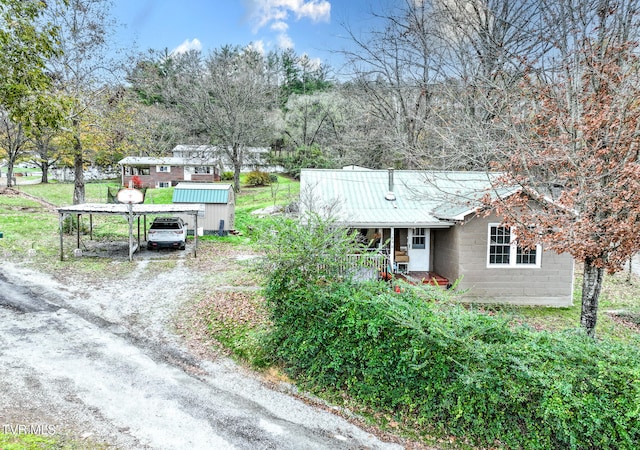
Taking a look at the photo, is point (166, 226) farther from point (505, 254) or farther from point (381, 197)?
point (505, 254)

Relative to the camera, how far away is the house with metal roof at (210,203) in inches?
818

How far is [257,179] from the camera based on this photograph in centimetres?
3744

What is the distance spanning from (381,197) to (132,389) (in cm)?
1010

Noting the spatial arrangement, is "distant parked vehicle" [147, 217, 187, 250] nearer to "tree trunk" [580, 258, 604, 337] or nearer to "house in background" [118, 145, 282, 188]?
"tree trunk" [580, 258, 604, 337]

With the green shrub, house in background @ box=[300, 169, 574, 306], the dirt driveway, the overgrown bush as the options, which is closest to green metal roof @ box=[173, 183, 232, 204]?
house in background @ box=[300, 169, 574, 306]

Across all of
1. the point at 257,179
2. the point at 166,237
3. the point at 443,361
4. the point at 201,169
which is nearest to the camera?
the point at 443,361

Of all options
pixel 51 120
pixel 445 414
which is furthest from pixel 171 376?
pixel 51 120

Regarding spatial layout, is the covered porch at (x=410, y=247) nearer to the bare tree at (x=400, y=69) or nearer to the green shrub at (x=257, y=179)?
the bare tree at (x=400, y=69)

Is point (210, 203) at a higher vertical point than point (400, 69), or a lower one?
lower

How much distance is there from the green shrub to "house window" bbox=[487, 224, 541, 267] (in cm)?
2778

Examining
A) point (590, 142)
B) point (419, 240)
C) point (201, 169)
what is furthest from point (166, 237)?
point (201, 169)

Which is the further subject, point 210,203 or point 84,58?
point 210,203

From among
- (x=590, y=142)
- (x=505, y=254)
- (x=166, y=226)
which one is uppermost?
(x=590, y=142)

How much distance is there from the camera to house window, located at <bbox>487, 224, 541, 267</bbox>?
12531 mm
